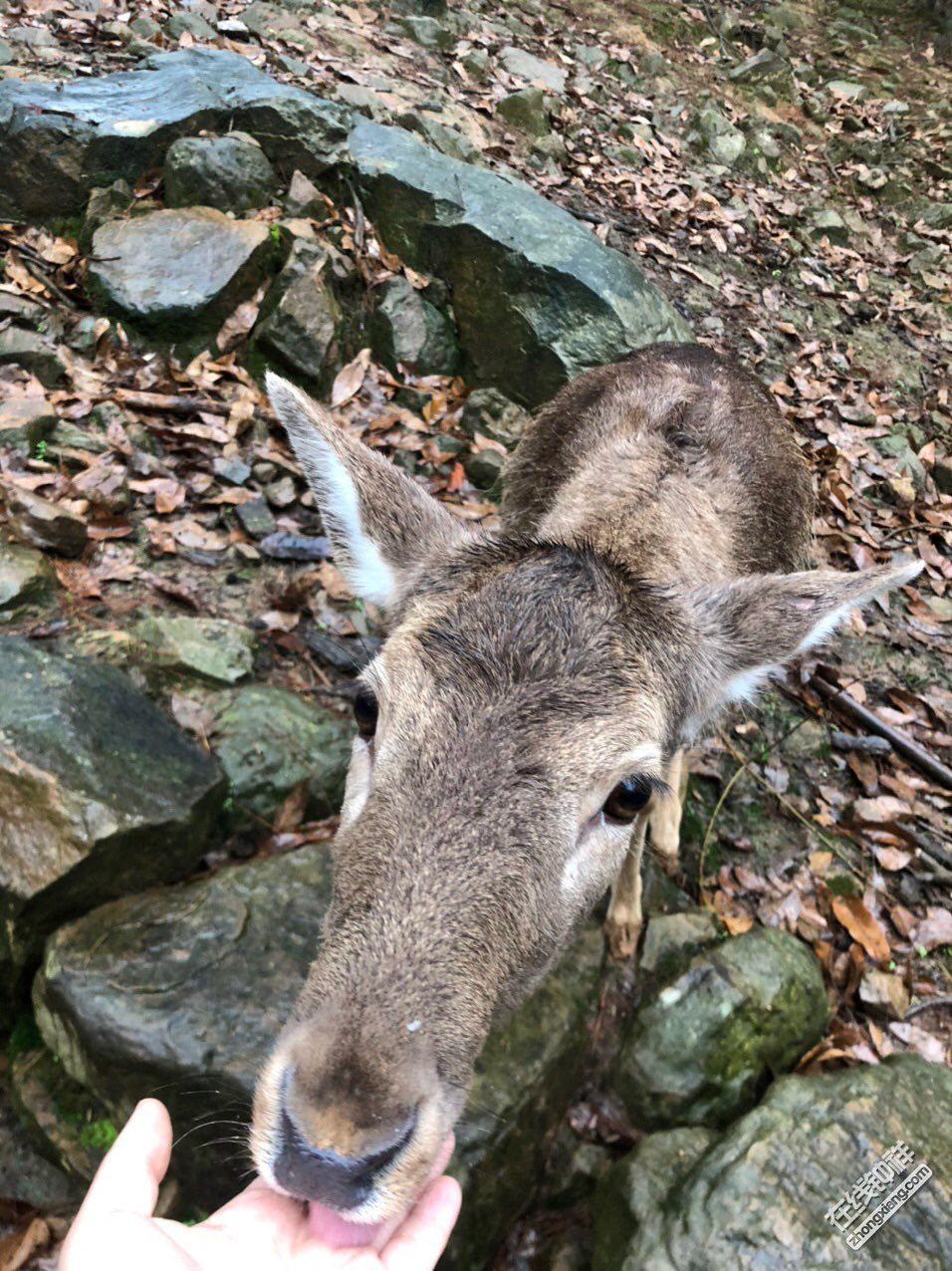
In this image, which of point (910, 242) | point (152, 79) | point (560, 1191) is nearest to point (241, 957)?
point (560, 1191)

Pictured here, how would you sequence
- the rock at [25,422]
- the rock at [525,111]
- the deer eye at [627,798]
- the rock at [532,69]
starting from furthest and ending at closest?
the rock at [532,69] < the rock at [525,111] < the rock at [25,422] < the deer eye at [627,798]

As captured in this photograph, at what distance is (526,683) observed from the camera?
2576 mm

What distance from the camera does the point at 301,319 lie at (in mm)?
6750

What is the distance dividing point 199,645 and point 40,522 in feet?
3.78

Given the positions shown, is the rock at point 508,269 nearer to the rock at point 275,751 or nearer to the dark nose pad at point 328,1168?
the rock at point 275,751

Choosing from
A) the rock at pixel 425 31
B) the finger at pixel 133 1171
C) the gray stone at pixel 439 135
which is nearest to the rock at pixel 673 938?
the finger at pixel 133 1171

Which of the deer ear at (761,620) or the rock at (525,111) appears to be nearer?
the deer ear at (761,620)

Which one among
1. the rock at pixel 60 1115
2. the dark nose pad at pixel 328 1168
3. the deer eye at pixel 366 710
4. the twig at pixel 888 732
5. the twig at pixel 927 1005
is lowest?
the rock at pixel 60 1115

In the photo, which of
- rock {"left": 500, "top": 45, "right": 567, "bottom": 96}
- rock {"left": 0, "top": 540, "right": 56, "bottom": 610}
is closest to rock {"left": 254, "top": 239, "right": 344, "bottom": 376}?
rock {"left": 0, "top": 540, "right": 56, "bottom": 610}

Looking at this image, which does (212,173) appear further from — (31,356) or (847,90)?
(847,90)

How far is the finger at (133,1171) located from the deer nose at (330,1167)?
0.36m

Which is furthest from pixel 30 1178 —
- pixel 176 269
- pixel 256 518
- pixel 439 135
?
pixel 439 135

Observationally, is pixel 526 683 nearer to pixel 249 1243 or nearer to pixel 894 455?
pixel 249 1243

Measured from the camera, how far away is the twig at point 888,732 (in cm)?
562
